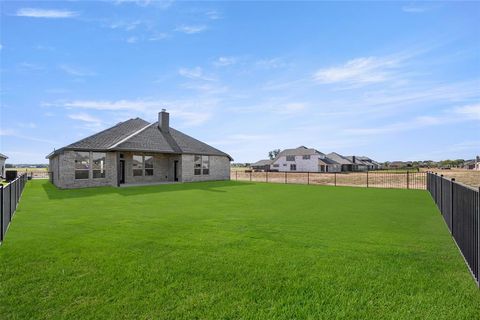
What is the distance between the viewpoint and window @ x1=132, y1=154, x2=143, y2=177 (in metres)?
21.6

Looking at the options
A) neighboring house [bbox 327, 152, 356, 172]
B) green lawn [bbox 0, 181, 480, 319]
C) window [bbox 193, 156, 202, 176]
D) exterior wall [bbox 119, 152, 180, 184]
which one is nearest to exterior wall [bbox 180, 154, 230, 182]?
window [bbox 193, 156, 202, 176]

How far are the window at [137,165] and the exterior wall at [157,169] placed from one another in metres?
0.25

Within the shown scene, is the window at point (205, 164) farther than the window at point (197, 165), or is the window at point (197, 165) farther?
the window at point (205, 164)

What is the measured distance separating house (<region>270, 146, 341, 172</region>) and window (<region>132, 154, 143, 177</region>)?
160 feet

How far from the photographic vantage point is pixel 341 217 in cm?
842

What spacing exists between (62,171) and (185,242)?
15285 mm

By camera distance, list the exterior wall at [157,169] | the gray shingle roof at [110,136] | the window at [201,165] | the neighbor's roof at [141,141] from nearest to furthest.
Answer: the gray shingle roof at [110,136] < the neighbor's roof at [141,141] < the exterior wall at [157,169] < the window at [201,165]

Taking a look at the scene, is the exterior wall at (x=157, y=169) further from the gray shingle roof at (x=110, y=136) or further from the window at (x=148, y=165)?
the gray shingle roof at (x=110, y=136)

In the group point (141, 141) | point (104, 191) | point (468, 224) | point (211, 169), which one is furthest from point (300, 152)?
point (468, 224)

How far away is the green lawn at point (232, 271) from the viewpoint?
3.19 metres

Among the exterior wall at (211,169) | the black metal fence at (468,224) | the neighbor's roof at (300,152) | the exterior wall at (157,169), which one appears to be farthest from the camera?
the neighbor's roof at (300,152)

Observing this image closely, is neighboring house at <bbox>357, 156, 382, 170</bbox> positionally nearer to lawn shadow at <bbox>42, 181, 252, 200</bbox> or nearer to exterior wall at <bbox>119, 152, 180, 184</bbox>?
exterior wall at <bbox>119, 152, 180, 184</bbox>

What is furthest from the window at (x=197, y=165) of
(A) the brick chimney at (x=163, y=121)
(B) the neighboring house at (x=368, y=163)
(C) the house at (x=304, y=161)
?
(B) the neighboring house at (x=368, y=163)

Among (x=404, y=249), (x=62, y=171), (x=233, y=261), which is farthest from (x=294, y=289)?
(x=62, y=171)
